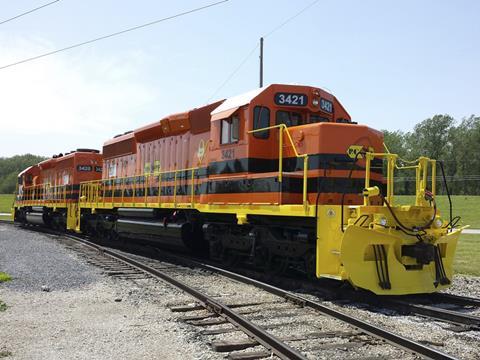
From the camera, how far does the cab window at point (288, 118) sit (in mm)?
9398

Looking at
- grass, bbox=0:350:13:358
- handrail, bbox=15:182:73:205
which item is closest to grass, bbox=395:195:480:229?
handrail, bbox=15:182:73:205

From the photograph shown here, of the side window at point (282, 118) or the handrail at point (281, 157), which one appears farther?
the side window at point (282, 118)

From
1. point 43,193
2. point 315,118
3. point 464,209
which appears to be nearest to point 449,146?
point 464,209

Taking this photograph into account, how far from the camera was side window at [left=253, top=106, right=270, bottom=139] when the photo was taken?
9.25 metres

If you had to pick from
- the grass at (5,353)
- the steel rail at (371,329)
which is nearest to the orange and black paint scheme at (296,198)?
the steel rail at (371,329)

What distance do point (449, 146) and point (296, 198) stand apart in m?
97.9

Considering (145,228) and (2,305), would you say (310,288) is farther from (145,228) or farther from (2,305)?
(145,228)

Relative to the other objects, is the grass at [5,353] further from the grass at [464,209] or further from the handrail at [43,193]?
the grass at [464,209]

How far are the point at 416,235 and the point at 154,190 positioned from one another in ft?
28.7

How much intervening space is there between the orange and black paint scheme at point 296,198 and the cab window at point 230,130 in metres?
0.02

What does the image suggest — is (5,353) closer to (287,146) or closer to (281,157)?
(281,157)

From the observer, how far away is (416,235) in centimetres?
738

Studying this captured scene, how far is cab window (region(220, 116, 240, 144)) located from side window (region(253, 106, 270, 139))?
460 millimetres

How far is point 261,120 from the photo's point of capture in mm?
9297
